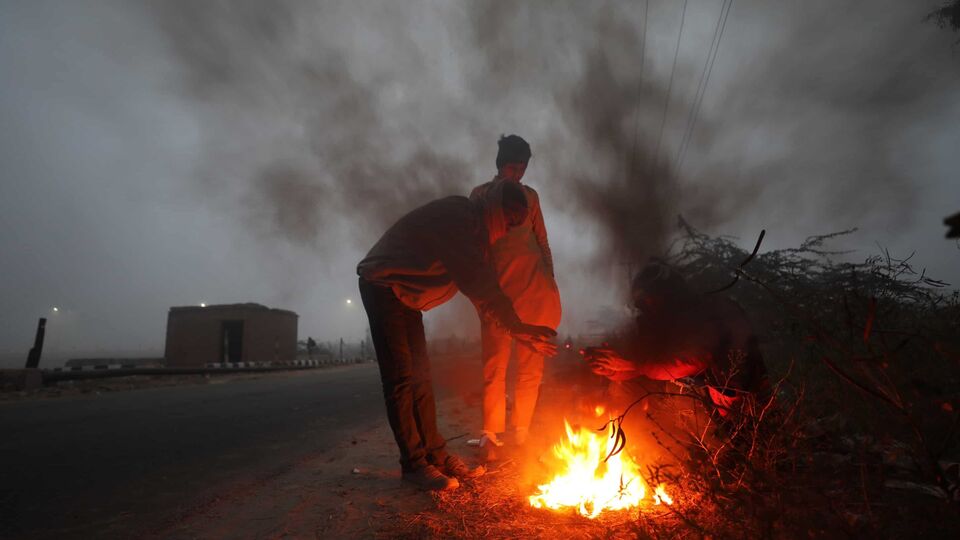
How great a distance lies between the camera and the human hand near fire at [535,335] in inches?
112

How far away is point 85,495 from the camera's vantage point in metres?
2.69

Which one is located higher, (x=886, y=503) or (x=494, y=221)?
(x=494, y=221)

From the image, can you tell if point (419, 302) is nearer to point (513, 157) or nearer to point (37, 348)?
point (513, 157)

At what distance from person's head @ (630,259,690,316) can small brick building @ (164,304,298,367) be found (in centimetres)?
2504

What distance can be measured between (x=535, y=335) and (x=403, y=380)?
33.5 inches

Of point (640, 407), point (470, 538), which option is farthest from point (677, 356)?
point (470, 538)

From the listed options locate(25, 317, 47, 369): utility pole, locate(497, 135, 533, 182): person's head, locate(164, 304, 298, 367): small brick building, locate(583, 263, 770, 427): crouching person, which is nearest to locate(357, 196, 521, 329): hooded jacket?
locate(583, 263, 770, 427): crouching person

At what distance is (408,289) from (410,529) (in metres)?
1.38

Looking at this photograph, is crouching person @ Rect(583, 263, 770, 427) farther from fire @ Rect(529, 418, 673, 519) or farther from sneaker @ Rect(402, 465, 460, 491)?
sneaker @ Rect(402, 465, 460, 491)

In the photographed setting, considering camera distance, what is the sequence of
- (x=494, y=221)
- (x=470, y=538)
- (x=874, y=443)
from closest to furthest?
1. (x=470, y=538)
2. (x=874, y=443)
3. (x=494, y=221)

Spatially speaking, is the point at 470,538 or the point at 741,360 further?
the point at 741,360

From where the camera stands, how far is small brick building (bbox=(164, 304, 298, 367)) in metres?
23.6

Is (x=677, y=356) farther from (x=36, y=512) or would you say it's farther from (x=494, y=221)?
(x=36, y=512)

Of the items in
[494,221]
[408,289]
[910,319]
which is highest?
[494,221]
